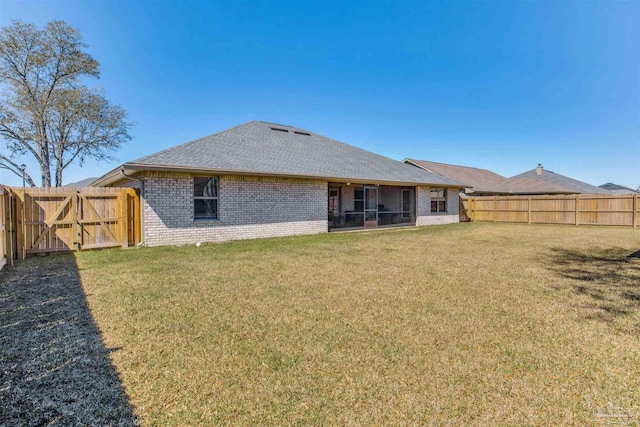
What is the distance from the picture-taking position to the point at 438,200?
20.5m

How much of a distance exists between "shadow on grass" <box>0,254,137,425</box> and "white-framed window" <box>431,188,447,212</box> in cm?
1915

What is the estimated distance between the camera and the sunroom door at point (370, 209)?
17078mm

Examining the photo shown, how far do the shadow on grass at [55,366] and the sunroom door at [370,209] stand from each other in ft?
45.5

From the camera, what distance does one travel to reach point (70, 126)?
26.0 meters

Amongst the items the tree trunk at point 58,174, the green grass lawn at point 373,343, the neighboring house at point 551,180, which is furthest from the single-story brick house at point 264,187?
the tree trunk at point 58,174

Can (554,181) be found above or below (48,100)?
below

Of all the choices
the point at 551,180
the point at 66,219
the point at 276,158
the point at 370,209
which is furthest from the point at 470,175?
the point at 66,219

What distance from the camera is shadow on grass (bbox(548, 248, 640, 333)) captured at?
4.37m

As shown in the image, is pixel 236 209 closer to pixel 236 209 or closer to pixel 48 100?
pixel 236 209

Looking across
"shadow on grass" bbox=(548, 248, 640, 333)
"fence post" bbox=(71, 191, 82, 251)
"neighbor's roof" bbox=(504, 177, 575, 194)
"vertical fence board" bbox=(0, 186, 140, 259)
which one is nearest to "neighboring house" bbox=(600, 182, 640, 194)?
"neighbor's roof" bbox=(504, 177, 575, 194)

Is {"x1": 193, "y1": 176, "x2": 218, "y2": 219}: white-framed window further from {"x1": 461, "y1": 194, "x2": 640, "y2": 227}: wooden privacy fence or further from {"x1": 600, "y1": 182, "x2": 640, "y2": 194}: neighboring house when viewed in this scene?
{"x1": 600, "y1": 182, "x2": 640, "y2": 194}: neighboring house

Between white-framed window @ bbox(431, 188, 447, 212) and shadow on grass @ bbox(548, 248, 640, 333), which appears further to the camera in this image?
white-framed window @ bbox(431, 188, 447, 212)

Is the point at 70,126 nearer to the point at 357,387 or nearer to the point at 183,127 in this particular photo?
the point at 183,127

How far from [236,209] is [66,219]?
5.13m
